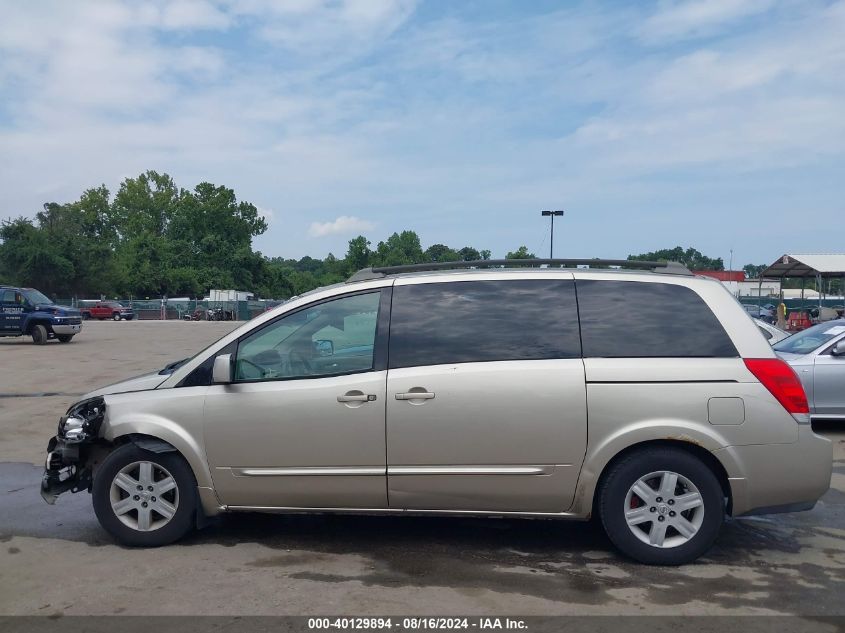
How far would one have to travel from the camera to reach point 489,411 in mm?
4770

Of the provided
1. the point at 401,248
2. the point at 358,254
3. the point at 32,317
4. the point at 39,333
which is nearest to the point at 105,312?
the point at 39,333

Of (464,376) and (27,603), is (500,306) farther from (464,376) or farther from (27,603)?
(27,603)

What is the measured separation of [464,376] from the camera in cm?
483

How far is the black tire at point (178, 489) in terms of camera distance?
5.06 meters

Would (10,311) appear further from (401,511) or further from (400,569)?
(400,569)

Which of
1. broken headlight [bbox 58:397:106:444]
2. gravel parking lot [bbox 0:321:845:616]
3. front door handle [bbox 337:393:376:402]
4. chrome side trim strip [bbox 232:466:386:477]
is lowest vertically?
gravel parking lot [bbox 0:321:845:616]

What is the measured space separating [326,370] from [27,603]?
2.09 metres

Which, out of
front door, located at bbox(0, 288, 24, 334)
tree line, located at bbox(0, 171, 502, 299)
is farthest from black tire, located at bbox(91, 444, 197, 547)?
tree line, located at bbox(0, 171, 502, 299)

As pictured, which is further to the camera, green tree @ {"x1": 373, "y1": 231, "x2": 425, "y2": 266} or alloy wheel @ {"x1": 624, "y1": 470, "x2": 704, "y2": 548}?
green tree @ {"x1": 373, "y1": 231, "x2": 425, "y2": 266}

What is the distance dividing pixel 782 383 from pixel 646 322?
2.85 ft

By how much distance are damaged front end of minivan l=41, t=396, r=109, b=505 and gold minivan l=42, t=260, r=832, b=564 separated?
0.01 m

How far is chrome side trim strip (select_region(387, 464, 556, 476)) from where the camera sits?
4.79 meters

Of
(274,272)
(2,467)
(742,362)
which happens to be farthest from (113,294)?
(742,362)

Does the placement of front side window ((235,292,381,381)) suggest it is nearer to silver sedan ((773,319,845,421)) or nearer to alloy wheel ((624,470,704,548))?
alloy wheel ((624,470,704,548))
